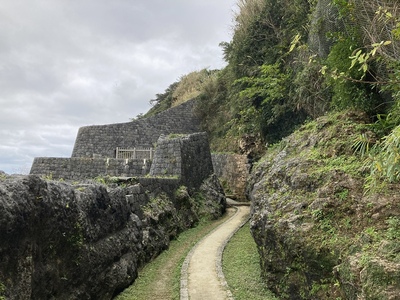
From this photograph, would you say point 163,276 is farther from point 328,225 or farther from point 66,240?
point 328,225

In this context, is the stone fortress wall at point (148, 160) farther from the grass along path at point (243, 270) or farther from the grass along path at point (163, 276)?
the grass along path at point (243, 270)

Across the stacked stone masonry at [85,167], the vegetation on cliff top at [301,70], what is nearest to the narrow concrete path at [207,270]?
the vegetation on cliff top at [301,70]

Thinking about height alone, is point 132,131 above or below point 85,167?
above

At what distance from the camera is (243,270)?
758 cm

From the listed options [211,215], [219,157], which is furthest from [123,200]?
[219,157]

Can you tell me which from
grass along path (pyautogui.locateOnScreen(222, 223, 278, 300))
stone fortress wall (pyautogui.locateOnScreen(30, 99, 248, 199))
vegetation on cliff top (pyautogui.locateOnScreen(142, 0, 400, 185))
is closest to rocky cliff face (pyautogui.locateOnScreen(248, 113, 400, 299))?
grass along path (pyautogui.locateOnScreen(222, 223, 278, 300))

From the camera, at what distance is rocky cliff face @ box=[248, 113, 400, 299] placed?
3728 millimetres

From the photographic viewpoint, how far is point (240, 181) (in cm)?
1794

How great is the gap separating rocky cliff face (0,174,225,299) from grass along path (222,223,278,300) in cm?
202

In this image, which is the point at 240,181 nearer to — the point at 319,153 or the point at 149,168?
the point at 149,168

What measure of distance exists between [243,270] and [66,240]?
4168 mm

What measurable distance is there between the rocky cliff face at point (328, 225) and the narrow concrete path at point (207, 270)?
102 centimetres

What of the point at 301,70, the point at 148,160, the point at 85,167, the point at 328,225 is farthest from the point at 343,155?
the point at 85,167

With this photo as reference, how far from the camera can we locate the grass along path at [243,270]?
20.5ft
